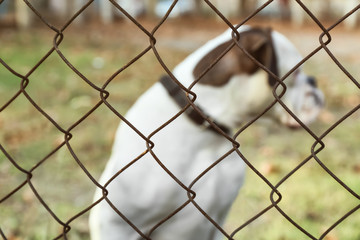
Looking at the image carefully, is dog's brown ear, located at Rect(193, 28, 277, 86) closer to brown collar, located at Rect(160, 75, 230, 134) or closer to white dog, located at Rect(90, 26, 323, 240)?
white dog, located at Rect(90, 26, 323, 240)

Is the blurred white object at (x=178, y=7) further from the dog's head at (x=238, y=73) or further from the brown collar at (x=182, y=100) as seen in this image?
the brown collar at (x=182, y=100)

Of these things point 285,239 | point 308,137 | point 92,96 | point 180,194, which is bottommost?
point 285,239

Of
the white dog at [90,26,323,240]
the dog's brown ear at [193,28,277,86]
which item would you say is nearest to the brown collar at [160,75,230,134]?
the white dog at [90,26,323,240]

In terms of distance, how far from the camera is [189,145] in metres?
1.88

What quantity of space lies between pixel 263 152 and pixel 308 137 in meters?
0.50

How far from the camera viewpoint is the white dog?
1836mm

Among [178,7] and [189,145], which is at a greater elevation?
[178,7]

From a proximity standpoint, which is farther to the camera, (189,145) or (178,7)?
(178,7)

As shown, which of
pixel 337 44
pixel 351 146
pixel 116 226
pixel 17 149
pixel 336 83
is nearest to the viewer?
pixel 116 226

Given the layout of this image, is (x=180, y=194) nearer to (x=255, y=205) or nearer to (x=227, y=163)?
(x=227, y=163)

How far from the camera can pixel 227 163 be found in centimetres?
195

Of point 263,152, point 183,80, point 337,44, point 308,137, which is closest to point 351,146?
point 308,137

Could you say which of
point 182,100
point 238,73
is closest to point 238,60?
point 238,73

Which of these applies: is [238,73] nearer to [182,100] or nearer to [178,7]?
[182,100]
